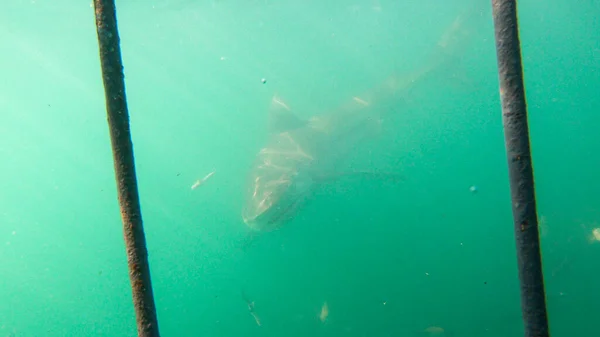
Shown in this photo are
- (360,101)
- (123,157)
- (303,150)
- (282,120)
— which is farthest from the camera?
(360,101)

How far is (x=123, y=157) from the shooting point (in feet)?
7.20

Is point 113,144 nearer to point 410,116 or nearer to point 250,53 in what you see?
point 250,53

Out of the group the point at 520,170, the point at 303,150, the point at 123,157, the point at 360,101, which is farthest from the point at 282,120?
the point at 520,170

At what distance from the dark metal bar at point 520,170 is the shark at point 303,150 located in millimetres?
10598

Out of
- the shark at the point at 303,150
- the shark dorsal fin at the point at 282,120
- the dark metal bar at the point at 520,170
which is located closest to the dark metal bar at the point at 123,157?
the dark metal bar at the point at 520,170

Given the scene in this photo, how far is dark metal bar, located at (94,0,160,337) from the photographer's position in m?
2.15

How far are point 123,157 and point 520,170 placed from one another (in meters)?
1.98

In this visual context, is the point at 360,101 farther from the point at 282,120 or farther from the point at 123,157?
the point at 123,157

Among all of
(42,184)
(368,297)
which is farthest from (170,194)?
(368,297)

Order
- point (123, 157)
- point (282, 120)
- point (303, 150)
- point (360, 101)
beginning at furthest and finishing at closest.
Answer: point (360, 101) < point (282, 120) < point (303, 150) < point (123, 157)

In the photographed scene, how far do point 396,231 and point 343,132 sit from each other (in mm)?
31866

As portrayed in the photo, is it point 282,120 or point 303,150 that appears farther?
point 282,120

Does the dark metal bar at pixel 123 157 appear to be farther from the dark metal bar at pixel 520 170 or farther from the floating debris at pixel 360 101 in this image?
the floating debris at pixel 360 101

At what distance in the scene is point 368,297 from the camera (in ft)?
105
